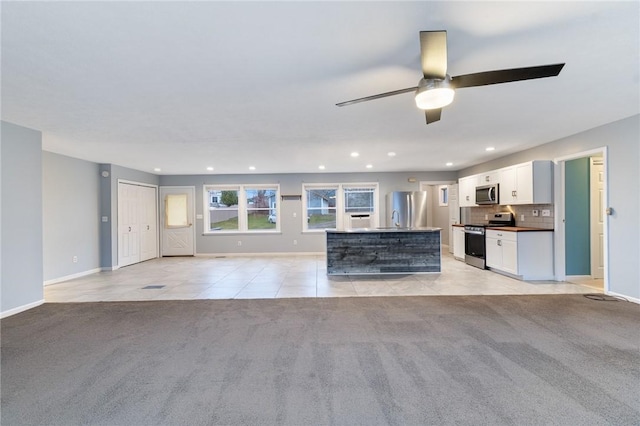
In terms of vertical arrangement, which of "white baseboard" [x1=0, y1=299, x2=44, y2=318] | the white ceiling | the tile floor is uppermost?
the white ceiling

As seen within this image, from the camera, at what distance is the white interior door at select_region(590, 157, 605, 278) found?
5.05 meters

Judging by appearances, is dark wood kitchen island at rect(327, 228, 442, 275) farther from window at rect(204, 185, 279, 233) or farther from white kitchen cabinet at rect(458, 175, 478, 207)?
window at rect(204, 185, 279, 233)

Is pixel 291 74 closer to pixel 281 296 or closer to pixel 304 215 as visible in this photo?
pixel 281 296

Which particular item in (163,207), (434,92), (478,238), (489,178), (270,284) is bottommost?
(270,284)

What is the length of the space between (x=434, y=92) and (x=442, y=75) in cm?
13

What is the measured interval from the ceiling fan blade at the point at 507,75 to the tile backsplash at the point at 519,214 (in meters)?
4.32

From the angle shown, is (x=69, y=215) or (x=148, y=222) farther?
(x=148, y=222)

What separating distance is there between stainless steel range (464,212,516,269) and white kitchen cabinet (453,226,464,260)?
0.31m

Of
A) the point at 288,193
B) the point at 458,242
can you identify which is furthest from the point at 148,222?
the point at 458,242

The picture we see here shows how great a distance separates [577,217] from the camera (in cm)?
501

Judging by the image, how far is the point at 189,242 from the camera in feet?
28.3

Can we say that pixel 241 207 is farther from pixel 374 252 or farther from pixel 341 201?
pixel 374 252

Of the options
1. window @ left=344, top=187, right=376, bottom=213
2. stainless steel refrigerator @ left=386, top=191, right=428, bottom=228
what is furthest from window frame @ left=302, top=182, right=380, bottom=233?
stainless steel refrigerator @ left=386, top=191, right=428, bottom=228

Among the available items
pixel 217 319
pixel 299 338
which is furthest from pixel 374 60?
pixel 217 319
